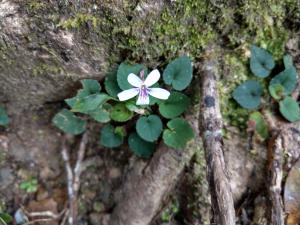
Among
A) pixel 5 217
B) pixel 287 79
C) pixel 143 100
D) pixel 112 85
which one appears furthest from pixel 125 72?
pixel 5 217

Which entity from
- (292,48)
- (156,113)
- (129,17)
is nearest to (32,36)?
(129,17)

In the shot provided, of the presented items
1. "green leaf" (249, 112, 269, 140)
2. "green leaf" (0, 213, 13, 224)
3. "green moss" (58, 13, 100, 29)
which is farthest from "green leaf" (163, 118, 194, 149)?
"green leaf" (0, 213, 13, 224)

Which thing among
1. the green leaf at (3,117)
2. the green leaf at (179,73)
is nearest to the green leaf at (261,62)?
the green leaf at (179,73)

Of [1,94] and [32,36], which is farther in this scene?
[1,94]

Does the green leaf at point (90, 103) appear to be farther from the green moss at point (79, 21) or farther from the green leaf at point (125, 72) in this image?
the green moss at point (79, 21)

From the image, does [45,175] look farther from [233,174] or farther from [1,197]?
[233,174]

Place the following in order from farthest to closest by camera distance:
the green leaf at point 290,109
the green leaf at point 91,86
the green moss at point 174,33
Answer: the green leaf at point 290,109, the green leaf at point 91,86, the green moss at point 174,33
